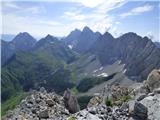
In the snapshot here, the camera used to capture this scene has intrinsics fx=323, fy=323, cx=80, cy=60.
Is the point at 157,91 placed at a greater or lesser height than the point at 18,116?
greater

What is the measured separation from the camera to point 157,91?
36.4 meters

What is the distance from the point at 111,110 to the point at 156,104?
4.82 meters

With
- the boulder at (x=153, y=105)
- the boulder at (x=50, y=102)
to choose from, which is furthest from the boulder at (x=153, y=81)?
the boulder at (x=50, y=102)

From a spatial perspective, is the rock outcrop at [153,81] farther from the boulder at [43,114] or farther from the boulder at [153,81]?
the boulder at [43,114]

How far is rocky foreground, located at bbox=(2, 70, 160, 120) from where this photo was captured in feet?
106

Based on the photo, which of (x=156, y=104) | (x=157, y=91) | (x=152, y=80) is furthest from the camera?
(x=152, y=80)

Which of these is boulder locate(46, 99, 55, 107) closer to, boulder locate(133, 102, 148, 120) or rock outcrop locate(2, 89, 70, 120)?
rock outcrop locate(2, 89, 70, 120)

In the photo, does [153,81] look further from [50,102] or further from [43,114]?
[43,114]

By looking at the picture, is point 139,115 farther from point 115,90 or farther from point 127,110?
point 115,90

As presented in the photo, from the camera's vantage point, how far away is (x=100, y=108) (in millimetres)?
35312

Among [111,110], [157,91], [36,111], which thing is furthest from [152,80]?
[36,111]

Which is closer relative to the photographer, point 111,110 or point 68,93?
point 111,110

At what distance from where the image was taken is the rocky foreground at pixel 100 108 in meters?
32.2

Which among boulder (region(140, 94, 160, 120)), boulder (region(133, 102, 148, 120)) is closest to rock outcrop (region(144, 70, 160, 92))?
boulder (region(140, 94, 160, 120))
